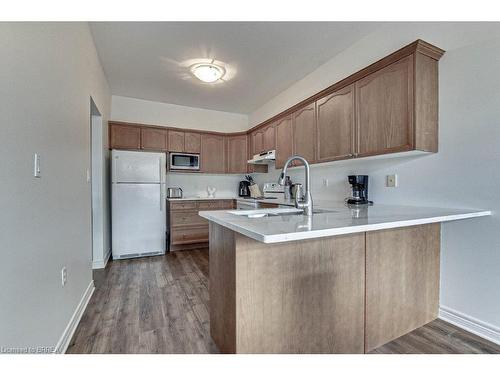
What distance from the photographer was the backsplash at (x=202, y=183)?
170 inches

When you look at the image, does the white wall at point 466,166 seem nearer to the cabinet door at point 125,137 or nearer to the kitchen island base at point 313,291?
the kitchen island base at point 313,291

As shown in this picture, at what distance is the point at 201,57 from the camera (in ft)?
8.93

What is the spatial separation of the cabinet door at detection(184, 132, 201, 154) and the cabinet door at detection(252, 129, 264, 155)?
1.00 metres

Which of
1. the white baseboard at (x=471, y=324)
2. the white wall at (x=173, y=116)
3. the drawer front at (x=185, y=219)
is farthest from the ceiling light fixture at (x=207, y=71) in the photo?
the white baseboard at (x=471, y=324)

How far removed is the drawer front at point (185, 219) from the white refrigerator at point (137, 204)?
0.16m

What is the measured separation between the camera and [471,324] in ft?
5.42

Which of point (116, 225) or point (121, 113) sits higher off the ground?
point (121, 113)

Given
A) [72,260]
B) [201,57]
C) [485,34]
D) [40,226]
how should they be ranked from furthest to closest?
[201,57]
[72,260]
[485,34]
[40,226]

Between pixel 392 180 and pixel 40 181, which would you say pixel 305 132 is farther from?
pixel 40 181

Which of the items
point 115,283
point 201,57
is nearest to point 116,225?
point 115,283

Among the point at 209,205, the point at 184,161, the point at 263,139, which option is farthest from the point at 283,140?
the point at 184,161

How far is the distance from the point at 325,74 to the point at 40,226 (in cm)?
310

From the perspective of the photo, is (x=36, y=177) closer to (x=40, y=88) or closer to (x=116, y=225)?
(x=40, y=88)

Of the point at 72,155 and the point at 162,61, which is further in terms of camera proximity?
the point at 162,61
